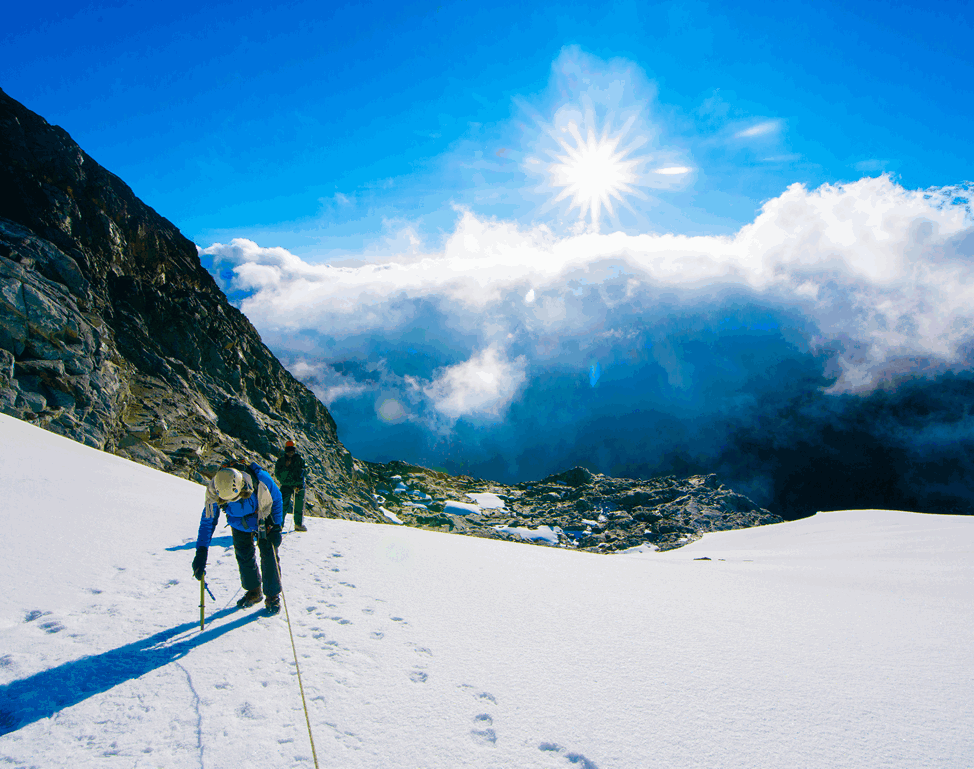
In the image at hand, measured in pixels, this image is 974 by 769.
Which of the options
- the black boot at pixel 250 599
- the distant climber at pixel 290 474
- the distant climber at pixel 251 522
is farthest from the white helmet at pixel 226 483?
the distant climber at pixel 290 474

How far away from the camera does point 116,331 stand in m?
22.9

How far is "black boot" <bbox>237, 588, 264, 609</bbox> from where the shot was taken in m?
5.51

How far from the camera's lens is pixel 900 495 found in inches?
5054

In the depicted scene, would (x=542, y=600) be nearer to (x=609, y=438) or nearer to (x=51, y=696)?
(x=51, y=696)

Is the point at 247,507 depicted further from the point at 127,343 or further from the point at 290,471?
the point at 127,343

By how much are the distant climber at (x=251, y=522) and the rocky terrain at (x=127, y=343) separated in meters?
14.3

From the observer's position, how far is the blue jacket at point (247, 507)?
5191mm

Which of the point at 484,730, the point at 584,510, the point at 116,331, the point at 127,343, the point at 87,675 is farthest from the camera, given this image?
the point at 584,510

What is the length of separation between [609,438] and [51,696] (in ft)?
608

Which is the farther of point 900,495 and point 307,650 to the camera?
point 900,495

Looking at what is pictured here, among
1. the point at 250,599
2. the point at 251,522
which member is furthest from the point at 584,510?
the point at 251,522

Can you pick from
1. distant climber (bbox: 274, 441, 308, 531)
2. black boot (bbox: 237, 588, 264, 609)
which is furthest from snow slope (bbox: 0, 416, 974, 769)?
distant climber (bbox: 274, 441, 308, 531)

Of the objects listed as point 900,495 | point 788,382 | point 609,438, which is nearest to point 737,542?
point 900,495

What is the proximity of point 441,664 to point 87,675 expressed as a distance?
2.96 meters
